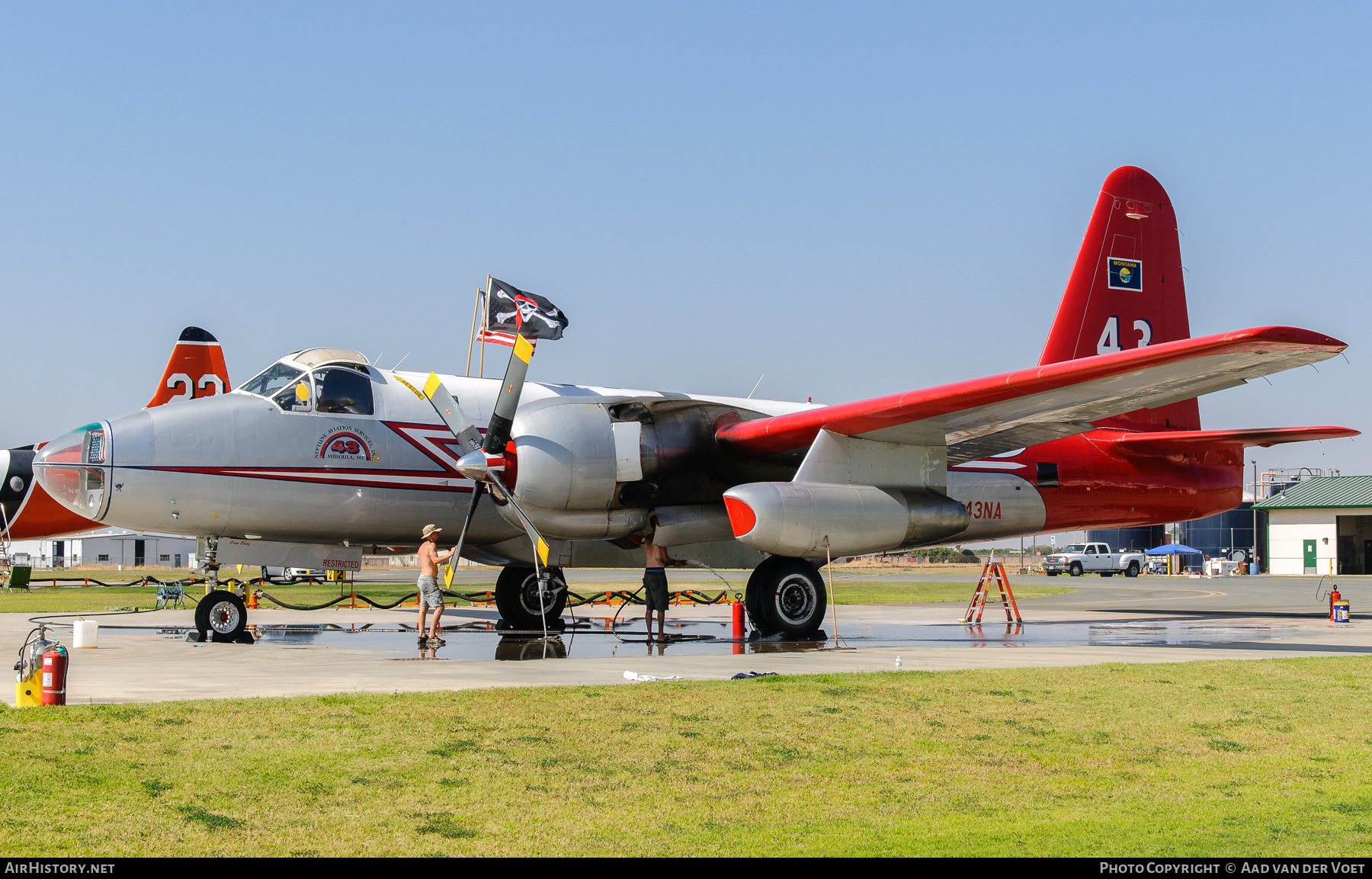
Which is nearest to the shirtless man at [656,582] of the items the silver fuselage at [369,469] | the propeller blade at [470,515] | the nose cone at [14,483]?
the silver fuselage at [369,469]

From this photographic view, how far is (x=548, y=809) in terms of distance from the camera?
650 centimetres

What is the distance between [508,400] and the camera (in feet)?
57.7

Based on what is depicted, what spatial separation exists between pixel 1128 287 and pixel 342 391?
1569 centimetres

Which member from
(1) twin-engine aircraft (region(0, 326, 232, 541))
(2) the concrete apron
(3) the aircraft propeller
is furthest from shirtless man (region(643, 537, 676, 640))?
(1) twin-engine aircraft (region(0, 326, 232, 541))

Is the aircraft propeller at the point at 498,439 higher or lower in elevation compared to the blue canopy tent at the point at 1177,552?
higher

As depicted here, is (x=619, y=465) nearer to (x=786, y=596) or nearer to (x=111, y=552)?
(x=786, y=596)

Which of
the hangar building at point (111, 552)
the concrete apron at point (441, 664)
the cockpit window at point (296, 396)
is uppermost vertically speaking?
the cockpit window at point (296, 396)

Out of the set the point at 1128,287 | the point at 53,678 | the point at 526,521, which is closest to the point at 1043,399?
the point at 526,521

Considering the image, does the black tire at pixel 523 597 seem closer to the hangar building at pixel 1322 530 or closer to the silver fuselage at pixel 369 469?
the silver fuselage at pixel 369 469

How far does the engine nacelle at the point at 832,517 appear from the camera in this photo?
1645 centimetres

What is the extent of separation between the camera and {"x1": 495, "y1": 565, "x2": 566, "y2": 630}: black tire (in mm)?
21250

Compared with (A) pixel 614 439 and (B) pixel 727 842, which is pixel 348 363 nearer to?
(A) pixel 614 439

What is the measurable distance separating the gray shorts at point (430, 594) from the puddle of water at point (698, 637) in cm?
62

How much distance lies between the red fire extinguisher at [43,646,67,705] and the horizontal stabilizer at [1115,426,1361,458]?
18.6 metres
